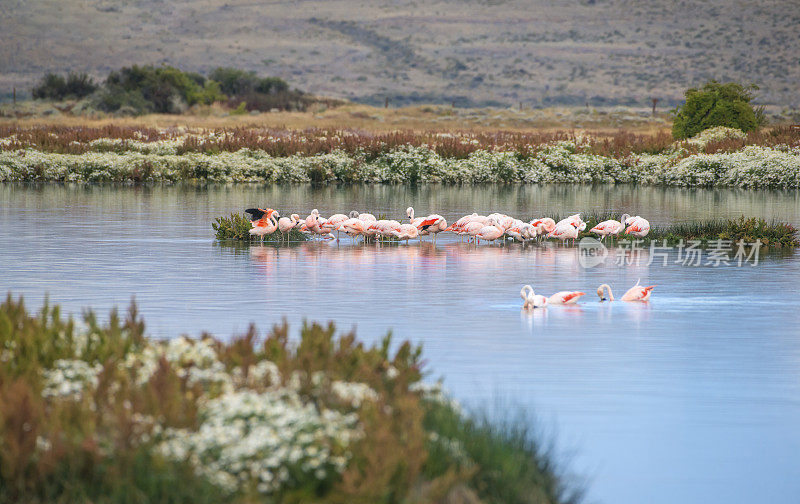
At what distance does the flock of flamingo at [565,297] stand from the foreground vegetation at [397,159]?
92.5 ft

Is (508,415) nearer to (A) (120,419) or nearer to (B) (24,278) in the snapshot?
(A) (120,419)

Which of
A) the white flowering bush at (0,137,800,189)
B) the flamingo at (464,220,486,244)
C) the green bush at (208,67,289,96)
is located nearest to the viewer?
the flamingo at (464,220,486,244)

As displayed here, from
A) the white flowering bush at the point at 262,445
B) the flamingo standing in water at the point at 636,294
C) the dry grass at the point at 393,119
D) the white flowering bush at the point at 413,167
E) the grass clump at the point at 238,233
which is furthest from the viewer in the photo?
the dry grass at the point at 393,119

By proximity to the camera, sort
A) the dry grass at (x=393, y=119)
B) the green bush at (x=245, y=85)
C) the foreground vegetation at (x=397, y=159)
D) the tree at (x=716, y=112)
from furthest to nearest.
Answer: the green bush at (x=245, y=85) < the dry grass at (x=393, y=119) < the tree at (x=716, y=112) < the foreground vegetation at (x=397, y=159)

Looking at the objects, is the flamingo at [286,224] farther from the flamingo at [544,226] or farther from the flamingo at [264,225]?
the flamingo at [544,226]

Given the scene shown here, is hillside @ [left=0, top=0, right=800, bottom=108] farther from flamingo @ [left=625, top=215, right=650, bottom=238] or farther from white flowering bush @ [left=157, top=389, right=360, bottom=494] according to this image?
white flowering bush @ [left=157, top=389, right=360, bottom=494]

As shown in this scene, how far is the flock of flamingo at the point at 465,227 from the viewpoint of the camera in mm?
20703

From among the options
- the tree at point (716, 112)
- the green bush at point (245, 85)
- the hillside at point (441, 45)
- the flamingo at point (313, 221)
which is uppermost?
the hillside at point (441, 45)

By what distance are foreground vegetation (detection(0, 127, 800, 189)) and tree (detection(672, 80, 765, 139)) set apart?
75.1 inches

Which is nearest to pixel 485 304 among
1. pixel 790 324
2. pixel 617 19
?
pixel 790 324

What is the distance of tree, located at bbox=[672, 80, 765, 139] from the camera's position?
51188 millimetres

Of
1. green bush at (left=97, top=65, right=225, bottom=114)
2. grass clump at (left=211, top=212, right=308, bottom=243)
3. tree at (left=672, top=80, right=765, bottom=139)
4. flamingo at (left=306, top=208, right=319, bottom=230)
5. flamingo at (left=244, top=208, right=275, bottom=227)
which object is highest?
green bush at (left=97, top=65, right=225, bottom=114)

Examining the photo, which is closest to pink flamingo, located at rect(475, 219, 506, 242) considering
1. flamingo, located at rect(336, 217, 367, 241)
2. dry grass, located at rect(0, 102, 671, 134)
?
flamingo, located at rect(336, 217, 367, 241)

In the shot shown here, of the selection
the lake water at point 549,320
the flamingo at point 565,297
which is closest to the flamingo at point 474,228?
the lake water at point 549,320
